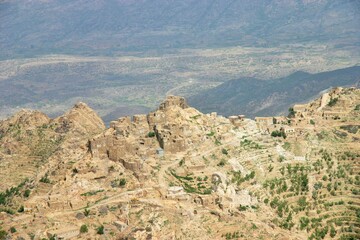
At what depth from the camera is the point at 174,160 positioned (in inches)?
2447

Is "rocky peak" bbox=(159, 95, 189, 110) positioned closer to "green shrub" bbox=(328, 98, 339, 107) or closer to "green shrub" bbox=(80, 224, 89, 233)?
"green shrub" bbox=(328, 98, 339, 107)

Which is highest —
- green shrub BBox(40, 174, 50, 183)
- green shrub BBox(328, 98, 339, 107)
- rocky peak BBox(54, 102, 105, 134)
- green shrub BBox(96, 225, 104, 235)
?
green shrub BBox(40, 174, 50, 183)

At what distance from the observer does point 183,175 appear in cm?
5969

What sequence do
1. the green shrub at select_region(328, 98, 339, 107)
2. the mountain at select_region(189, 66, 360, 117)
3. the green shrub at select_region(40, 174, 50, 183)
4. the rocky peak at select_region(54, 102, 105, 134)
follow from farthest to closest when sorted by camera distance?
the mountain at select_region(189, 66, 360, 117)
the green shrub at select_region(328, 98, 339, 107)
the rocky peak at select_region(54, 102, 105, 134)
the green shrub at select_region(40, 174, 50, 183)

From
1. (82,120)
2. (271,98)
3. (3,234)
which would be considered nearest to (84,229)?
(3,234)

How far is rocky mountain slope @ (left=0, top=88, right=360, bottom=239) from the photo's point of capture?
47.7 meters

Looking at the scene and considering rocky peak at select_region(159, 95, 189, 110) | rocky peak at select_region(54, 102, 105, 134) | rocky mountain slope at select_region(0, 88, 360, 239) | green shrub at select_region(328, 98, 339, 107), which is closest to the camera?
rocky mountain slope at select_region(0, 88, 360, 239)

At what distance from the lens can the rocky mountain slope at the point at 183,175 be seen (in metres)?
47.7

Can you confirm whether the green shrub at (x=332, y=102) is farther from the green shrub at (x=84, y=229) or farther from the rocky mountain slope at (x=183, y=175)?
the green shrub at (x=84, y=229)

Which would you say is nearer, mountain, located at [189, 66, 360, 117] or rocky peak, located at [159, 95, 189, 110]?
rocky peak, located at [159, 95, 189, 110]

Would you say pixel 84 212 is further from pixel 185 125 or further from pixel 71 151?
pixel 185 125

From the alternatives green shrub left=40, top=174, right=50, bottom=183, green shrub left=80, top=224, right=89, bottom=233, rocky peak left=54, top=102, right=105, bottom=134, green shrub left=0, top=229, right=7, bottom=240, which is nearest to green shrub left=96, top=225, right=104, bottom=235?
green shrub left=80, top=224, right=89, bottom=233

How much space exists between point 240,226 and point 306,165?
16781 millimetres

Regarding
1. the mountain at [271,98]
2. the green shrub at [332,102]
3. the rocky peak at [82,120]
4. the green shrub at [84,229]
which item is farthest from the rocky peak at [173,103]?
the mountain at [271,98]
